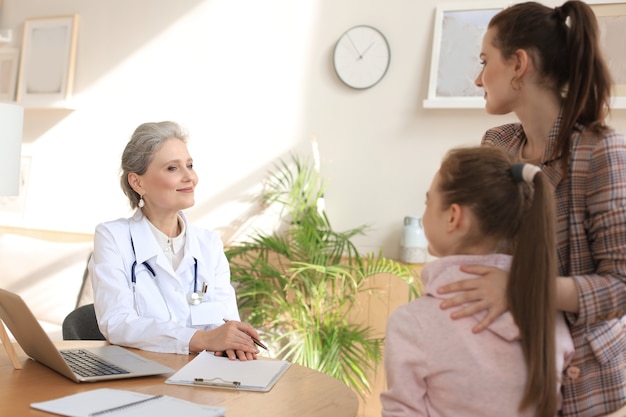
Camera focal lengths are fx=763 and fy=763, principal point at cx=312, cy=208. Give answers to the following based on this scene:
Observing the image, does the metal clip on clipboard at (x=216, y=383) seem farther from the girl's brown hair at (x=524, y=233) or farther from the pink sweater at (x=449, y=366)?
the girl's brown hair at (x=524, y=233)

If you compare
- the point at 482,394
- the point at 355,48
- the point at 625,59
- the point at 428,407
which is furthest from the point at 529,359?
the point at 355,48

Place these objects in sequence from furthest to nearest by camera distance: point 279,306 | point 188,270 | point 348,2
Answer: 1. point 348,2
2. point 279,306
3. point 188,270

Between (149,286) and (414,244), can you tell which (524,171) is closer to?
(149,286)

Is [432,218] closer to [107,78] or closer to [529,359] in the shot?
[529,359]

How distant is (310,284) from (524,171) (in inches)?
101

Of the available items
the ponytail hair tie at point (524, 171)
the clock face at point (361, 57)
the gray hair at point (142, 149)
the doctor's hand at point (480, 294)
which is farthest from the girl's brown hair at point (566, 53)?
the clock face at point (361, 57)

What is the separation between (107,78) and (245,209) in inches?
56.4

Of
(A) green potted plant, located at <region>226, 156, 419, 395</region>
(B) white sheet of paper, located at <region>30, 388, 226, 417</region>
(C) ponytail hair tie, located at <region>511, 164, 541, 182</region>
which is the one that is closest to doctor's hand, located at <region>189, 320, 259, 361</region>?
(B) white sheet of paper, located at <region>30, 388, 226, 417</region>

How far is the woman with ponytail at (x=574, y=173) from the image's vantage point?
146 centimetres

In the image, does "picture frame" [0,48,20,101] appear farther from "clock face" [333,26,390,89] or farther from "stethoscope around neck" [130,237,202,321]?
"stethoscope around neck" [130,237,202,321]

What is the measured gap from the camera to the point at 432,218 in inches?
59.9

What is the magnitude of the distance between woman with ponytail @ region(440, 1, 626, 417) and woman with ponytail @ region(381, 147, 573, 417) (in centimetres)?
3

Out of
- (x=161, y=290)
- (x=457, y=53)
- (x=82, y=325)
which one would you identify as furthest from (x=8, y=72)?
(x=161, y=290)

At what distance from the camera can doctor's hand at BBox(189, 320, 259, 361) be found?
2094 millimetres
